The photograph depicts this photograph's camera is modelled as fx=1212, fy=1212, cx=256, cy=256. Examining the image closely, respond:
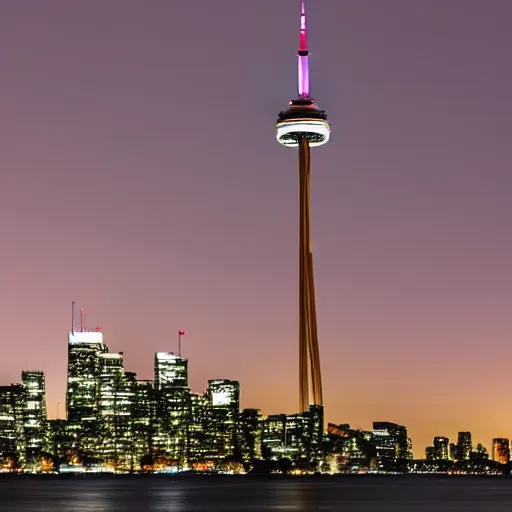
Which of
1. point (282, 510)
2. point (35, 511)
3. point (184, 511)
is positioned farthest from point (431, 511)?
point (35, 511)

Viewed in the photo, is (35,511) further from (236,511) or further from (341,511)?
(341,511)

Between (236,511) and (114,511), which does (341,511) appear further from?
(114,511)

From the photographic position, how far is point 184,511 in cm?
19550

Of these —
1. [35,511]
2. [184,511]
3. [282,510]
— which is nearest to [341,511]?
[282,510]

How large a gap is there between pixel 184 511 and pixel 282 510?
1633 centimetres

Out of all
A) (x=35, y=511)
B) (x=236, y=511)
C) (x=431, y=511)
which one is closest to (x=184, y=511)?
(x=236, y=511)

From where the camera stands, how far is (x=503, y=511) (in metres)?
197

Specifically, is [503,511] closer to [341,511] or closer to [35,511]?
[341,511]

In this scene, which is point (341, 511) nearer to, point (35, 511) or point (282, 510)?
point (282, 510)

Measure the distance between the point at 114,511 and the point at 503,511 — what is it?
2492 inches

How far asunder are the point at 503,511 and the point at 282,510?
35885 millimetres

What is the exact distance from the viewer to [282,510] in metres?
199

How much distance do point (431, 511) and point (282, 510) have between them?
24300 mm

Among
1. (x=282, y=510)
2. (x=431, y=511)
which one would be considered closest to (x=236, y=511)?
(x=282, y=510)
